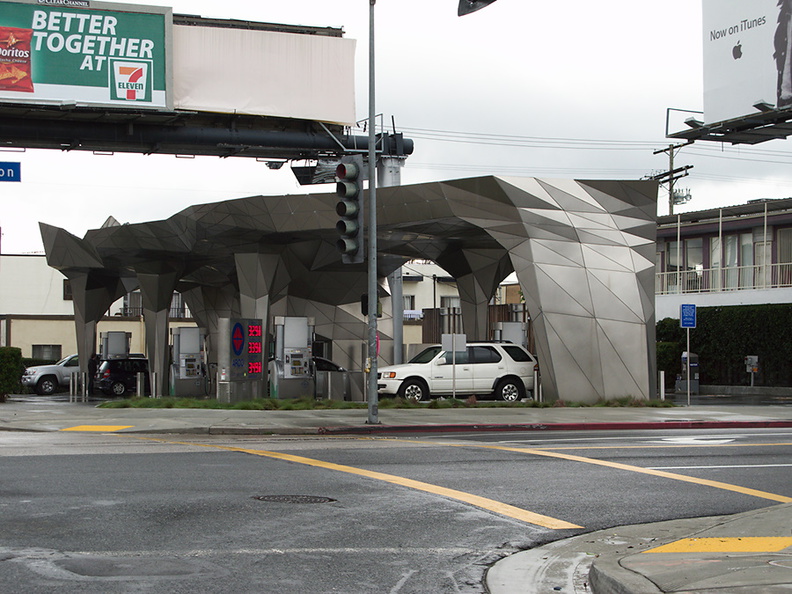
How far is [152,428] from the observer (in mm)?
18938

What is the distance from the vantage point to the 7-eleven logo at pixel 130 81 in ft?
119

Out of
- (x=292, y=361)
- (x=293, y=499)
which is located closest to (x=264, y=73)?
(x=292, y=361)

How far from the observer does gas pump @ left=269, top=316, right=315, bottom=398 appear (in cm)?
2972

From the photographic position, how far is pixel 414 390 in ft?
91.0

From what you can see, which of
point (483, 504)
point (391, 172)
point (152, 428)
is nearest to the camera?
point (483, 504)

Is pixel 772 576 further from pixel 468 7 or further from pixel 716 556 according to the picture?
pixel 468 7

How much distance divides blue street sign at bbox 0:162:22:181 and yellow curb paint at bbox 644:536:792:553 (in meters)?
13.7

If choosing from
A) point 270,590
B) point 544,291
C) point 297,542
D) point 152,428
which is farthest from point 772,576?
point 544,291

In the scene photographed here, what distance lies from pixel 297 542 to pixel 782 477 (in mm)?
7161

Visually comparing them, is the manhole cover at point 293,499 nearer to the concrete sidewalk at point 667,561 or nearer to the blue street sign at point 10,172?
the concrete sidewalk at point 667,561

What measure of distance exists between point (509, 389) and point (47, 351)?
1516 inches

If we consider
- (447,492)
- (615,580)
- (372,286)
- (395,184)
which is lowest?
(447,492)

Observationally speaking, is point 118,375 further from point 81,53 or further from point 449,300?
point 449,300

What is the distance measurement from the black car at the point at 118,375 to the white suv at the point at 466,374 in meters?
16.4
